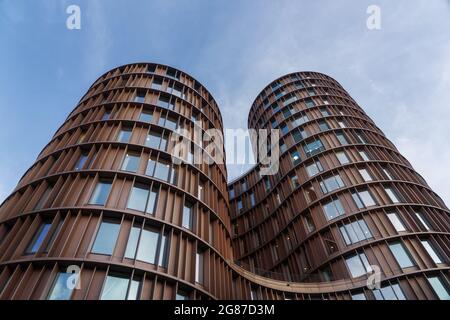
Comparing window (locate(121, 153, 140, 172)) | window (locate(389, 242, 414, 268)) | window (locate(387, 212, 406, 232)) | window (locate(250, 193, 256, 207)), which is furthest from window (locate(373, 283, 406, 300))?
window (locate(250, 193, 256, 207))

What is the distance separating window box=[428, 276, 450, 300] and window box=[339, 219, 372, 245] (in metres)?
4.88

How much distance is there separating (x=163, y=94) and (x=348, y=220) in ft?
65.5

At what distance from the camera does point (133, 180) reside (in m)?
18.6

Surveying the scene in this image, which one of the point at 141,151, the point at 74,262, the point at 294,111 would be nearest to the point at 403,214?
the point at 294,111

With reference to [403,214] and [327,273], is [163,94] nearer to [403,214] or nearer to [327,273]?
[327,273]

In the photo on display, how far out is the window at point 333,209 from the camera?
87.5ft

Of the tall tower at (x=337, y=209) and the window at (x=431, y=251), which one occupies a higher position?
the tall tower at (x=337, y=209)

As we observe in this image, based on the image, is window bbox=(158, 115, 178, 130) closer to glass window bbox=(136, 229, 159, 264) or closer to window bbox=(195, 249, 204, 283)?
glass window bbox=(136, 229, 159, 264)

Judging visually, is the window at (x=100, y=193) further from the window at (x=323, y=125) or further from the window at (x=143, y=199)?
the window at (x=323, y=125)

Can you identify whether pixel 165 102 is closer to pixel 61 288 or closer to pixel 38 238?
pixel 38 238

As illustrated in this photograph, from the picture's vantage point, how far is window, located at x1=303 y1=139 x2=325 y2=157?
32.5 metres

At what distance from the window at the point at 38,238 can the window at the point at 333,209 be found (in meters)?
22.1

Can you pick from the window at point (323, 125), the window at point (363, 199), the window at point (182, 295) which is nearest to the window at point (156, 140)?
the window at point (182, 295)

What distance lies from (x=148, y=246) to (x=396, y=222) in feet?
66.7
